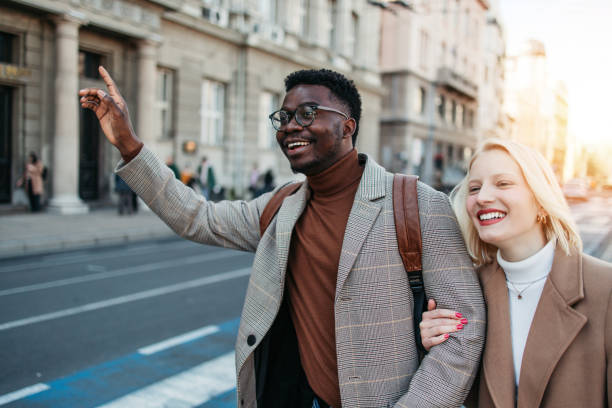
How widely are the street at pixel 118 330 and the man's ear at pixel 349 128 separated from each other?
2.43 m

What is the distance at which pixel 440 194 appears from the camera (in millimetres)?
1942

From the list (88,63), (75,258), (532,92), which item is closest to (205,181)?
(88,63)

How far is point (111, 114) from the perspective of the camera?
212 centimetres

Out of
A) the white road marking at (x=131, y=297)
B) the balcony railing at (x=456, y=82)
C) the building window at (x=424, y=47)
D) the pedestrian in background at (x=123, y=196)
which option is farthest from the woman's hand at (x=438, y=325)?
the balcony railing at (x=456, y=82)

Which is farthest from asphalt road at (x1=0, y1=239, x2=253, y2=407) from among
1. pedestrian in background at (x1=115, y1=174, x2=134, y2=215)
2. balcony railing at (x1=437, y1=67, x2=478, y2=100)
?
balcony railing at (x1=437, y1=67, x2=478, y2=100)

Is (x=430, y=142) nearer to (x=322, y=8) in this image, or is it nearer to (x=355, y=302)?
(x=322, y=8)

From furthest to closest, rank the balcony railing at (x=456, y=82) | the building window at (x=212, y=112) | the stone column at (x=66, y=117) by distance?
the balcony railing at (x=456, y=82), the building window at (x=212, y=112), the stone column at (x=66, y=117)

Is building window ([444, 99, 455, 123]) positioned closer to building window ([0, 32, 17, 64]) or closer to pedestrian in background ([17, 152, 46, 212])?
building window ([0, 32, 17, 64])

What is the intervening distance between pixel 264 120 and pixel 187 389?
19.7 m

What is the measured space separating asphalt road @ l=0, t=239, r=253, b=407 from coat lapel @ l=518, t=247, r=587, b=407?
255 cm

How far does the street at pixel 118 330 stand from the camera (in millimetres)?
3945

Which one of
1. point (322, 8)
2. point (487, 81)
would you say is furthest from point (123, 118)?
point (487, 81)

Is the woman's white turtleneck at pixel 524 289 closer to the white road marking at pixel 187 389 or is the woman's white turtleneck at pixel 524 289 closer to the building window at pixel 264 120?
the white road marking at pixel 187 389

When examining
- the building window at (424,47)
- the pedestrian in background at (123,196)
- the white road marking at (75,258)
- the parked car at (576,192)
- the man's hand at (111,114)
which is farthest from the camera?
the building window at (424,47)
